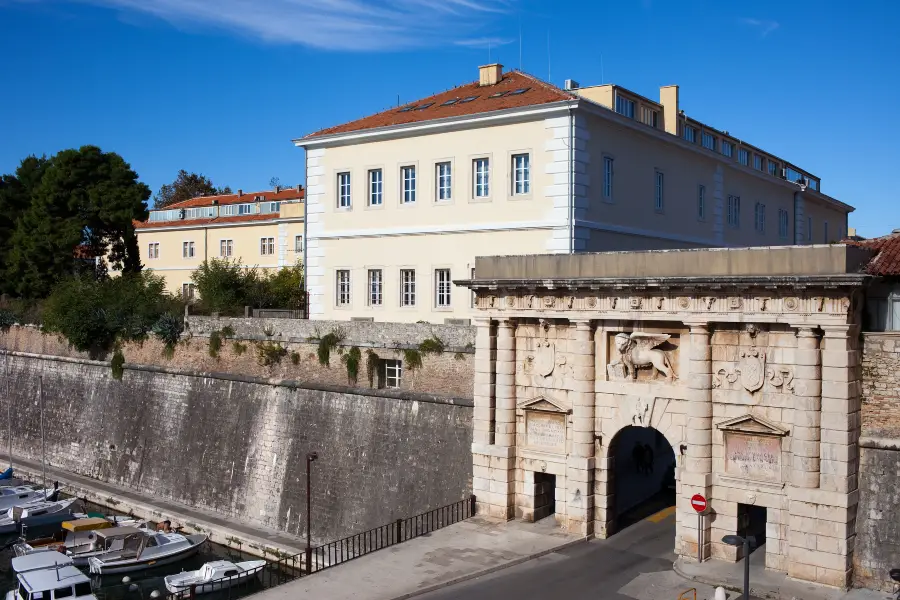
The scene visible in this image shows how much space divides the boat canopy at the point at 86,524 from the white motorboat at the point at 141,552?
1.23 m

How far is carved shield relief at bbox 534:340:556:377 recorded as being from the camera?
59.8ft

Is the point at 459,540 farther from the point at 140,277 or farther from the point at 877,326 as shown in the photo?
the point at 140,277

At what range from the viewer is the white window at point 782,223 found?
123 ft

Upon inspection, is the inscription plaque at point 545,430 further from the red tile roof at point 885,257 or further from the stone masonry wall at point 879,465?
the red tile roof at point 885,257

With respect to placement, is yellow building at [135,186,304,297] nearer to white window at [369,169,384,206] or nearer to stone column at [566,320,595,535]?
white window at [369,169,384,206]

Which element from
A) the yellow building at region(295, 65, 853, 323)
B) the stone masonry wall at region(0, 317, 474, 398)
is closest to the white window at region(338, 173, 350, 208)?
the yellow building at region(295, 65, 853, 323)

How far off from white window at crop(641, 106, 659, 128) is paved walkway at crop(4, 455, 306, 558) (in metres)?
18.2

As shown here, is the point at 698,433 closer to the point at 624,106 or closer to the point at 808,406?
the point at 808,406

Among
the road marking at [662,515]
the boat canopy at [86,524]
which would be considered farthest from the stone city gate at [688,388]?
the boat canopy at [86,524]

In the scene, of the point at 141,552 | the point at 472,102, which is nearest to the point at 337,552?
the point at 141,552

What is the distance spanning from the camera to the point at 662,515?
64.3ft

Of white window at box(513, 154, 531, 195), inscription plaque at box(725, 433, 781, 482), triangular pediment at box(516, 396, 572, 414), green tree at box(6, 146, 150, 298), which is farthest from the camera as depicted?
green tree at box(6, 146, 150, 298)

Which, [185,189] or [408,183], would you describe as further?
[185,189]

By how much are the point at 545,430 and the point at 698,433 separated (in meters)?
3.74
